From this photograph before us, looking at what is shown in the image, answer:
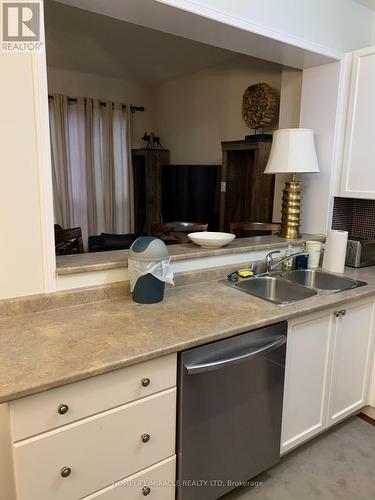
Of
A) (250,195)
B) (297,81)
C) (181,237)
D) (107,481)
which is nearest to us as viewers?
(107,481)

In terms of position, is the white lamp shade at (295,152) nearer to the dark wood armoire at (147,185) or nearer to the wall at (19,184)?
the wall at (19,184)

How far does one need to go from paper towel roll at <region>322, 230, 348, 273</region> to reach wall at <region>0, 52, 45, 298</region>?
1.65m

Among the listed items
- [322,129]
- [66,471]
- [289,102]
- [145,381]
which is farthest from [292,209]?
[66,471]

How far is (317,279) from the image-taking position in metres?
2.28

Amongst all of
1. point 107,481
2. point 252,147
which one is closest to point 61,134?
point 252,147

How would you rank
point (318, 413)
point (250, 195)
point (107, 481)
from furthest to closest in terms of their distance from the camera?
point (250, 195) < point (318, 413) < point (107, 481)

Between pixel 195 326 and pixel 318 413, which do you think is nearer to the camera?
pixel 195 326

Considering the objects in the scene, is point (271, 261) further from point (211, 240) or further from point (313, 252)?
point (211, 240)

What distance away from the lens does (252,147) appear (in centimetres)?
339

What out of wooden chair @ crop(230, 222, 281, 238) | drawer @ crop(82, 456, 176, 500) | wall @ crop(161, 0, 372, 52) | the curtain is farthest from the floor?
the curtain

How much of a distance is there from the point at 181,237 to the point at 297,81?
1417mm

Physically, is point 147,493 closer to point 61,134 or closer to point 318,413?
point 318,413

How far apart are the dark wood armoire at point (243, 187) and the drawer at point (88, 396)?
235 cm

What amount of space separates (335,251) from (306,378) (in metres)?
0.83
